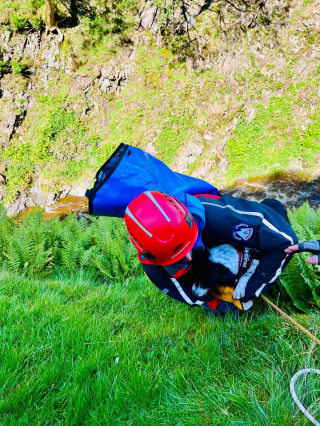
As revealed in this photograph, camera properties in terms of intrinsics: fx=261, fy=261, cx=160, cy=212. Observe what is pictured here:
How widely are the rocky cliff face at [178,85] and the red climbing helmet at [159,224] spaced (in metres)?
10.3

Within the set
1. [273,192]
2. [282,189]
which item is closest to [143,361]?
[273,192]

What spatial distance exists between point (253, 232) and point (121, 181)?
1095mm

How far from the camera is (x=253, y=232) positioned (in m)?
2.04

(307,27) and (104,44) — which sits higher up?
(307,27)

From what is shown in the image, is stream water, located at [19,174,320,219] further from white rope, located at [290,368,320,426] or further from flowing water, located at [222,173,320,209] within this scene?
white rope, located at [290,368,320,426]

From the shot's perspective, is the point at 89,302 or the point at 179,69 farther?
the point at 179,69

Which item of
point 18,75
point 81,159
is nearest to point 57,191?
point 81,159

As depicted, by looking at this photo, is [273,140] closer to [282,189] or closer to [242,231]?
[282,189]

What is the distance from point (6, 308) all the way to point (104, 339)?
3.77ft

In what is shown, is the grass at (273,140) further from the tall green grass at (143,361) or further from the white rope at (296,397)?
the white rope at (296,397)

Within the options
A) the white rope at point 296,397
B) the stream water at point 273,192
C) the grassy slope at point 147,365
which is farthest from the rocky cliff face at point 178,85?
the white rope at point 296,397

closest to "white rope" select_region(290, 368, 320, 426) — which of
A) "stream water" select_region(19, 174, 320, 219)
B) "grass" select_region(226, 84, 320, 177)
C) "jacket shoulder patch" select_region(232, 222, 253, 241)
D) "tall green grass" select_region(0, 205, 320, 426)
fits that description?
"tall green grass" select_region(0, 205, 320, 426)

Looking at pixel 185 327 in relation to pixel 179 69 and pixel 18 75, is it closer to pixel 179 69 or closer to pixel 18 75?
pixel 179 69

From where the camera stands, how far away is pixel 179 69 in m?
13.2
